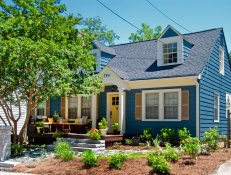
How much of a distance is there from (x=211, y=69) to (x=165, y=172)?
10.6m

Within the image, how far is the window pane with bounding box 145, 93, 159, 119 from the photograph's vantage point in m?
18.5

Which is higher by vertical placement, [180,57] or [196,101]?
[180,57]

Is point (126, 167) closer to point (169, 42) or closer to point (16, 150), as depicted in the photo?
point (16, 150)

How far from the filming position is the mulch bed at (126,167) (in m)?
10.2

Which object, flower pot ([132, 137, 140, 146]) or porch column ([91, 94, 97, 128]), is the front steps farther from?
porch column ([91, 94, 97, 128])

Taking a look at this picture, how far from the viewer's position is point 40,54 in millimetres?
13695

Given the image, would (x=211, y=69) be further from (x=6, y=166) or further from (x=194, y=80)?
→ (x=6, y=166)

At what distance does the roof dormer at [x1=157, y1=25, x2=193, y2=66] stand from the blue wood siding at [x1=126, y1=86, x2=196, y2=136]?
89.5 inches

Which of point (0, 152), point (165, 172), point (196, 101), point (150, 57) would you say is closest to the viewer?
point (165, 172)

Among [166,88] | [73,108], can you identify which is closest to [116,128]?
[166,88]

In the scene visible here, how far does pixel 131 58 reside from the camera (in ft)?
71.9

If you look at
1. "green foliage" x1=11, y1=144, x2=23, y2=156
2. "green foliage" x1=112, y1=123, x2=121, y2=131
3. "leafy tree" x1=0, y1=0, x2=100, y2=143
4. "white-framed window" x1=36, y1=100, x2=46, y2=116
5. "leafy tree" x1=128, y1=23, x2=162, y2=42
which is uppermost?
"leafy tree" x1=128, y1=23, x2=162, y2=42

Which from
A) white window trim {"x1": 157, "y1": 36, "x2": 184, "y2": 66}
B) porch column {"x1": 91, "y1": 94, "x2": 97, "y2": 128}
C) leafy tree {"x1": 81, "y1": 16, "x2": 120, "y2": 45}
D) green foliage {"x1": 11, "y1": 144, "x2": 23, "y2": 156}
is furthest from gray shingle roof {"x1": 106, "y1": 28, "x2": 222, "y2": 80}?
leafy tree {"x1": 81, "y1": 16, "x2": 120, "y2": 45}

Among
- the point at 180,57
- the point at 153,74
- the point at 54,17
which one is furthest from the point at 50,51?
the point at 180,57
